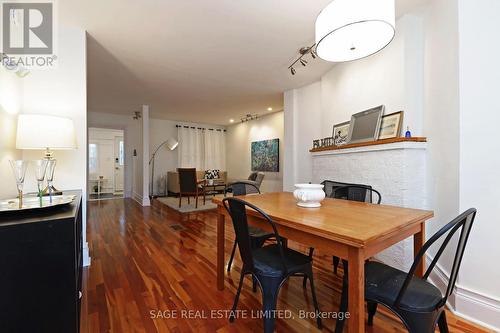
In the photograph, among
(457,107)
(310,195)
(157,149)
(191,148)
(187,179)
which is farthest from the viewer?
(191,148)

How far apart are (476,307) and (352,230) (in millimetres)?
1319

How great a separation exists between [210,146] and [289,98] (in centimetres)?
414

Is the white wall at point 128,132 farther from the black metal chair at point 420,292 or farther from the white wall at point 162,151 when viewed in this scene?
the black metal chair at point 420,292

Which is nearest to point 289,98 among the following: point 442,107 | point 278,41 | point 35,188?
point 278,41

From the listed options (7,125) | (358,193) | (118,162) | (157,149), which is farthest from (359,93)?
(118,162)

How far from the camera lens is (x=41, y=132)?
1643 millimetres

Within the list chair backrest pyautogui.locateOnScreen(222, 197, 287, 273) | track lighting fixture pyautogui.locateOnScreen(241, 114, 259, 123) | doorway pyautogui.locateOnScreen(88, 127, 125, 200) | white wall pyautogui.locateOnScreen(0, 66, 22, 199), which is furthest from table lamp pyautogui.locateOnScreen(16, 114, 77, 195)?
doorway pyautogui.locateOnScreen(88, 127, 125, 200)

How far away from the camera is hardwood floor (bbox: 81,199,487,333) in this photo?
55.9 inches

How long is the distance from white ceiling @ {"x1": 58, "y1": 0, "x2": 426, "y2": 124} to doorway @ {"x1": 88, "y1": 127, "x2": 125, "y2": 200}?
3.12 meters

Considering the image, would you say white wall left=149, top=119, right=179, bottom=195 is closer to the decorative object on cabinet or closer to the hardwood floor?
the hardwood floor

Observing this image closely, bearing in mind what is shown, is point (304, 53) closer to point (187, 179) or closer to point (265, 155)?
point (187, 179)

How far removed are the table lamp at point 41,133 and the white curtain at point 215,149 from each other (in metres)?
5.94

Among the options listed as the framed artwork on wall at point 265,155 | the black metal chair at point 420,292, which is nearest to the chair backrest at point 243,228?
the black metal chair at point 420,292

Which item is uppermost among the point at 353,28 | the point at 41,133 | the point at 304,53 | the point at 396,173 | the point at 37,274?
the point at 304,53
